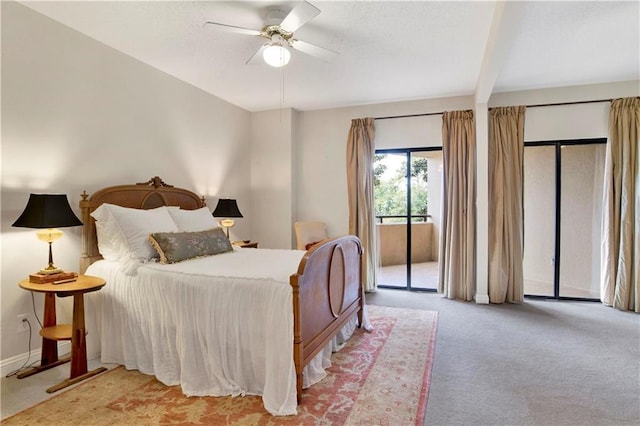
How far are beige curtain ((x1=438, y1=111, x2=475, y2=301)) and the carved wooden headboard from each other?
322 centimetres

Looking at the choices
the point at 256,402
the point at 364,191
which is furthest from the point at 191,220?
the point at 364,191

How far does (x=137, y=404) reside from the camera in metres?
2.21

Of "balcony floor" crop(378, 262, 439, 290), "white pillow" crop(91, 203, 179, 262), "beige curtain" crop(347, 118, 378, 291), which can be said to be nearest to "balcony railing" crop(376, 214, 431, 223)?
"beige curtain" crop(347, 118, 378, 291)

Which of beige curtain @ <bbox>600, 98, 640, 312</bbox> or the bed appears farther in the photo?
beige curtain @ <bbox>600, 98, 640, 312</bbox>

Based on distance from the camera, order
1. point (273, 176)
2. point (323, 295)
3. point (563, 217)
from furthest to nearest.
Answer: point (273, 176)
point (563, 217)
point (323, 295)

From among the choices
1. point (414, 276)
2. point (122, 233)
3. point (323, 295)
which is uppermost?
point (122, 233)

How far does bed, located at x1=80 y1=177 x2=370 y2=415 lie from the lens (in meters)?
2.17

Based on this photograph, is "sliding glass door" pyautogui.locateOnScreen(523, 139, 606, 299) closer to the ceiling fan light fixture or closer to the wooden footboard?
the wooden footboard

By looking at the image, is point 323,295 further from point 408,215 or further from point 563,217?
point 563,217

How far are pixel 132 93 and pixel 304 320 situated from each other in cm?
288

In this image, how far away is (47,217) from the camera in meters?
2.42

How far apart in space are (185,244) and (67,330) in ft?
3.36

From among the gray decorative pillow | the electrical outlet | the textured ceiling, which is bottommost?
the electrical outlet

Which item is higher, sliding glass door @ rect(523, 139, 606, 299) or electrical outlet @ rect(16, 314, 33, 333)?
sliding glass door @ rect(523, 139, 606, 299)
